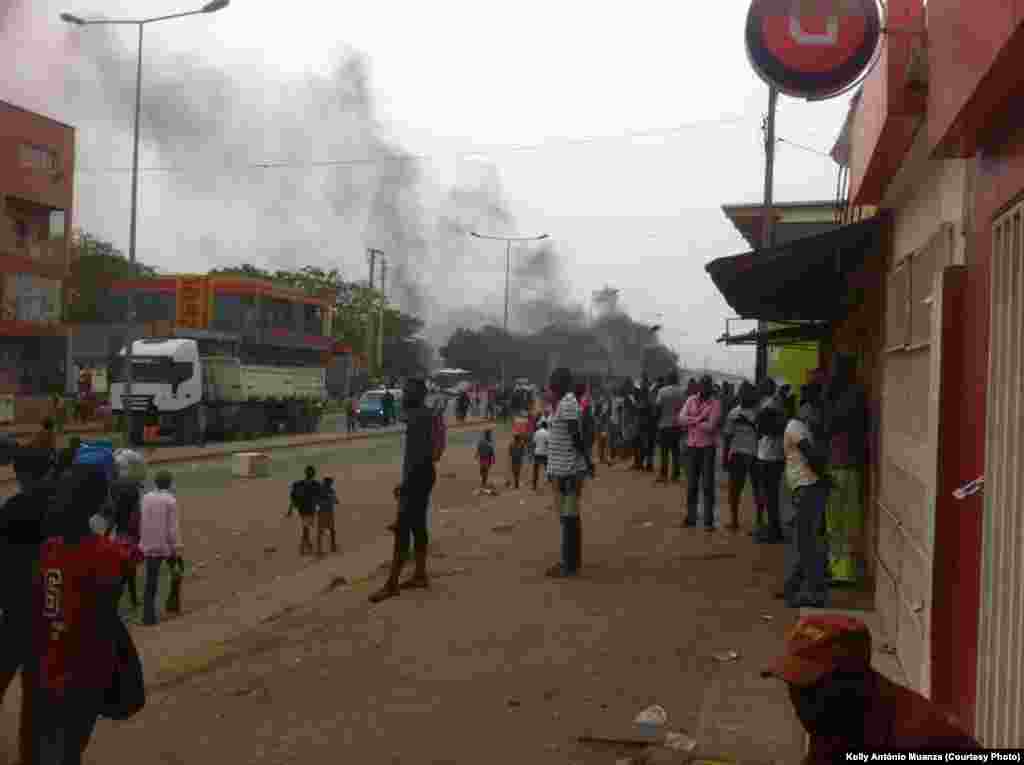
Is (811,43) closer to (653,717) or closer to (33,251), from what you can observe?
(653,717)

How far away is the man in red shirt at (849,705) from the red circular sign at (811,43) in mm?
5047

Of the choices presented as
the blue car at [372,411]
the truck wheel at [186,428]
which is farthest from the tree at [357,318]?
the truck wheel at [186,428]

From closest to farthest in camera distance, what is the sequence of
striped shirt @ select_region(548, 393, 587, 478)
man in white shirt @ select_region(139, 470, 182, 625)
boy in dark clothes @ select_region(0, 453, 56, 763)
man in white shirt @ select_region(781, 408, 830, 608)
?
1. boy in dark clothes @ select_region(0, 453, 56, 763)
2. man in white shirt @ select_region(781, 408, 830, 608)
3. striped shirt @ select_region(548, 393, 587, 478)
4. man in white shirt @ select_region(139, 470, 182, 625)

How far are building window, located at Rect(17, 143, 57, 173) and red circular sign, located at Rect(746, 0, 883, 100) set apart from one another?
34.4 meters

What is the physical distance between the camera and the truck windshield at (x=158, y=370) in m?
29.5

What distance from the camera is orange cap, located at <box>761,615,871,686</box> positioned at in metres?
2.25

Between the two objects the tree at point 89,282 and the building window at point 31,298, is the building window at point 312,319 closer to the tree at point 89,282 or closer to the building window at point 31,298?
the building window at point 31,298

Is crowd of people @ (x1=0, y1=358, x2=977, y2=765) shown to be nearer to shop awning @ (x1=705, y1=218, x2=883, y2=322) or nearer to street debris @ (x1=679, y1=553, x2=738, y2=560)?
street debris @ (x1=679, y1=553, x2=738, y2=560)

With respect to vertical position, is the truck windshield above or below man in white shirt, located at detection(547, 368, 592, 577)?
above

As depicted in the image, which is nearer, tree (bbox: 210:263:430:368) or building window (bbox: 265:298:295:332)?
building window (bbox: 265:298:295:332)

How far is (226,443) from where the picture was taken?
32.9 meters

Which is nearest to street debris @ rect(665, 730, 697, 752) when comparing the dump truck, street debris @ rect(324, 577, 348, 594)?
street debris @ rect(324, 577, 348, 594)

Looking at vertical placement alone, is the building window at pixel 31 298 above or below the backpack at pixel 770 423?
above

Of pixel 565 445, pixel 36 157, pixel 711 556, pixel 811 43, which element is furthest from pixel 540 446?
pixel 36 157
